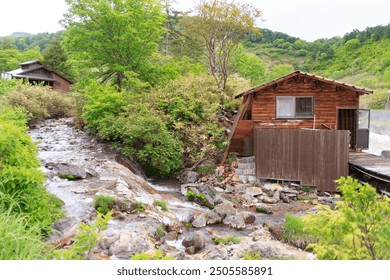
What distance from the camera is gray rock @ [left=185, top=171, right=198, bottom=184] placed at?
13.1 metres

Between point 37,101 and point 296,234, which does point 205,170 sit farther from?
point 37,101

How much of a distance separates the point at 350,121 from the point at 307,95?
3.66m

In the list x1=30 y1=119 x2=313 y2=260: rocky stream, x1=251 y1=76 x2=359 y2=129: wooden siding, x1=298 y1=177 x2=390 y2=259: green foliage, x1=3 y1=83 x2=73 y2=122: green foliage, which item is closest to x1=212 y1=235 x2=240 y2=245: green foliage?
x1=30 y1=119 x2=313 y2=260: rocky stream

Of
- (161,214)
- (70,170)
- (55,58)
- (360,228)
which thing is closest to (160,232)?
(161,214)

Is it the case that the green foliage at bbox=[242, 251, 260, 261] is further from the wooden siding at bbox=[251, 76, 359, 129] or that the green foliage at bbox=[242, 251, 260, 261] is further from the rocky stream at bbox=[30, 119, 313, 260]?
the wooden siding at bbox=[251, 76, 359, 129]

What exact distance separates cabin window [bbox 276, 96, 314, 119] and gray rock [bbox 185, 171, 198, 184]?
4.71 meters

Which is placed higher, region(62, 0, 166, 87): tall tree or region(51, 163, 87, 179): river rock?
region(62, 0, 166, 87): tall tree

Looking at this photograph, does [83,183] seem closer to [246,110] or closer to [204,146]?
[204,146]

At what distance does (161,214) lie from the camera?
336 inches

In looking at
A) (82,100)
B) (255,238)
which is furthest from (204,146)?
(82,100)

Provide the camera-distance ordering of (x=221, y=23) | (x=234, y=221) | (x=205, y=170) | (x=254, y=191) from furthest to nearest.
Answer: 1. (x=221, y=23)
2. (x=205, y=170)
3. (x=254, y=191)
4. (x=234, y=221)

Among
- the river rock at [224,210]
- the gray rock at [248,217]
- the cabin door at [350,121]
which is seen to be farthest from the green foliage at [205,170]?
the cabin door at [350,121]

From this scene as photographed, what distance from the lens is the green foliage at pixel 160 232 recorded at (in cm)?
722
